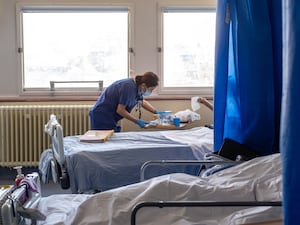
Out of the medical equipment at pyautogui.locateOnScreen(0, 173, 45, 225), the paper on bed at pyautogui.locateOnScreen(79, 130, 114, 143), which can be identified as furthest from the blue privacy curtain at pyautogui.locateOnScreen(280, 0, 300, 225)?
the paper on bed at pyautogui.locateOnScreen(79, 130, 114, 143)

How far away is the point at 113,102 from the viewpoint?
403 centimetres

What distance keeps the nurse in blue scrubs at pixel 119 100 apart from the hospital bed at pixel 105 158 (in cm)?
58

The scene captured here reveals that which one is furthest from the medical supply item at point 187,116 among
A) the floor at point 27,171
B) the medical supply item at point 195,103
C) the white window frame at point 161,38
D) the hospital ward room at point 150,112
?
the floor at point 27,171

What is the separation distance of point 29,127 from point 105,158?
5.86 feet

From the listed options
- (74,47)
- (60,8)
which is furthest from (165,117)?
(60,8)

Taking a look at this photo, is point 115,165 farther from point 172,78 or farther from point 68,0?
point 68,0

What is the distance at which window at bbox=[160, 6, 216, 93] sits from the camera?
4.83m

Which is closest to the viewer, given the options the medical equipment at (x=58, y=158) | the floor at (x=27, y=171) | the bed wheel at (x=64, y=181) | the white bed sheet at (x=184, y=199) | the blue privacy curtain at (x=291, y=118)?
the blue privacy curtain at (x=291, y=118)

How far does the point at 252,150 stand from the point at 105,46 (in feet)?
9.38

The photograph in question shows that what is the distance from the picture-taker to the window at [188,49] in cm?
483

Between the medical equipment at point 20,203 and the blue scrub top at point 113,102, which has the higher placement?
the blue scrub top at point 113,102

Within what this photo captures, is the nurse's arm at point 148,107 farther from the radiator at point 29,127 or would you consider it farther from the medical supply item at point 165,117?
the radiator at point 29,127

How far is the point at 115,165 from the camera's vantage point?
317 centimetres

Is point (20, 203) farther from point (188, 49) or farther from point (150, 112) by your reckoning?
point (188, 49)
